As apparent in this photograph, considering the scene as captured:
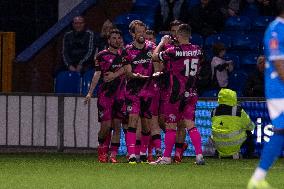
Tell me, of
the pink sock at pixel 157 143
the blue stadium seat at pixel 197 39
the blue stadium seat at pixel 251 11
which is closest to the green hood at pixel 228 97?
the pink sock at pixel 157 143

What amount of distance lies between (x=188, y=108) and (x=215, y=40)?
579 cm

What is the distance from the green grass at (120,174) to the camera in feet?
43.0

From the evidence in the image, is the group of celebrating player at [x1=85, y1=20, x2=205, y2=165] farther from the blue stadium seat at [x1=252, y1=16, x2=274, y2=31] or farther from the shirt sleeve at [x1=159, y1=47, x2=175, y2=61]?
the blue stadium seat at [x1=252, y1=16, x2=274, y2=31]

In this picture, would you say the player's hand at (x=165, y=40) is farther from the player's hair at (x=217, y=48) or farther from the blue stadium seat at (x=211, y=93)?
the blue stadium seat at (x=211, y=93)

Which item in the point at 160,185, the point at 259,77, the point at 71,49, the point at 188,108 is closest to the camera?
the point at 160,185

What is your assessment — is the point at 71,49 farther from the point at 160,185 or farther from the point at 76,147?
the point at 160,185

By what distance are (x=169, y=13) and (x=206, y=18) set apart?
2.57 feet

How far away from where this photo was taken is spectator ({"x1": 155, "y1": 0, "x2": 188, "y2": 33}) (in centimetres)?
2253

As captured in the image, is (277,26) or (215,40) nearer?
(277,26)

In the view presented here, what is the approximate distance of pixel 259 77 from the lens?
1988 centimetres

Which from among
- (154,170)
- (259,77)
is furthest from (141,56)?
(259,77)

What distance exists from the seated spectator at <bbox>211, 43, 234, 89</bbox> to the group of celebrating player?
2.94 m

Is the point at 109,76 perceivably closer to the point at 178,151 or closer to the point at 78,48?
the point at 178,151

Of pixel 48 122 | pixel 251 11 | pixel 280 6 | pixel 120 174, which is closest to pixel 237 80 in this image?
pixel 251 11
